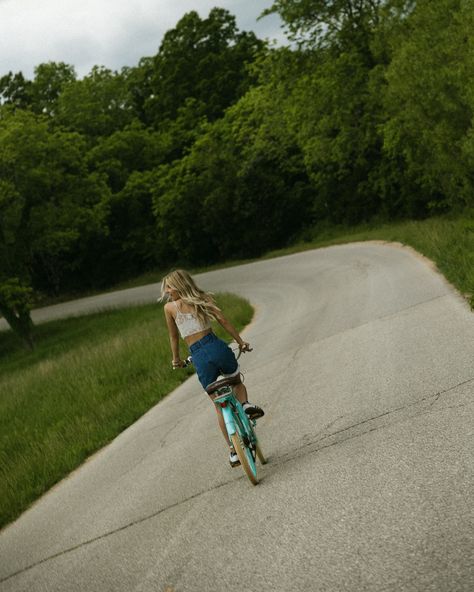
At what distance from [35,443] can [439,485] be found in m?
7.21

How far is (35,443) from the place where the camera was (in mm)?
10617

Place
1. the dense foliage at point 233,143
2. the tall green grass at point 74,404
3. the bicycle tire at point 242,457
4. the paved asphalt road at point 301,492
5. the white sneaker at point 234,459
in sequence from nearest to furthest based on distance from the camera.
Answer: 1. the paved asphalt road at point 301,492
2. the bicycle tire at point 242,457
3. the white sneaker at point 234,459
4. the tall green grass at point 74,404
5. the dense foliage at point 233,143

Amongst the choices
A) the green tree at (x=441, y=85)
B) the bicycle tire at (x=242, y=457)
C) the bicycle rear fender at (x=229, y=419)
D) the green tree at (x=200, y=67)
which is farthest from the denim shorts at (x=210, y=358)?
the green tree at (x=200, y=67)

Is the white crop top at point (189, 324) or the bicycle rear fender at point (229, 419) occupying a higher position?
the white crop top at point (189, 324)

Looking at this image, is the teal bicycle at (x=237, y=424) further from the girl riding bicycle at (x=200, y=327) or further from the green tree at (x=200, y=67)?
the green tree at (x=200, y=67)

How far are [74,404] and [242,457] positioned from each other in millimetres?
7267

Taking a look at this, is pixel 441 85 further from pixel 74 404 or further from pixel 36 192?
pixel 36 192

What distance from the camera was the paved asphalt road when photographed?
14.2 ft

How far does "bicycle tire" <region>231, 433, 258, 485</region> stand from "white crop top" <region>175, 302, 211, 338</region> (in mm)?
985

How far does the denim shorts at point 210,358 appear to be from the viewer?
6.27m

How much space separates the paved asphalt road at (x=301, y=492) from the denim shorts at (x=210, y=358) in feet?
3.11

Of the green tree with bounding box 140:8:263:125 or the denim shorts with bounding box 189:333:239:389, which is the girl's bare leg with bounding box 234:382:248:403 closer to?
the denim shorts with bounding box 189:333:239:389

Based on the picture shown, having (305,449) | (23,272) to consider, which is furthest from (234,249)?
(305,449)

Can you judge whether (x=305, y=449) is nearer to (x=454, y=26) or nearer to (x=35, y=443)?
(x=35, y=443)
